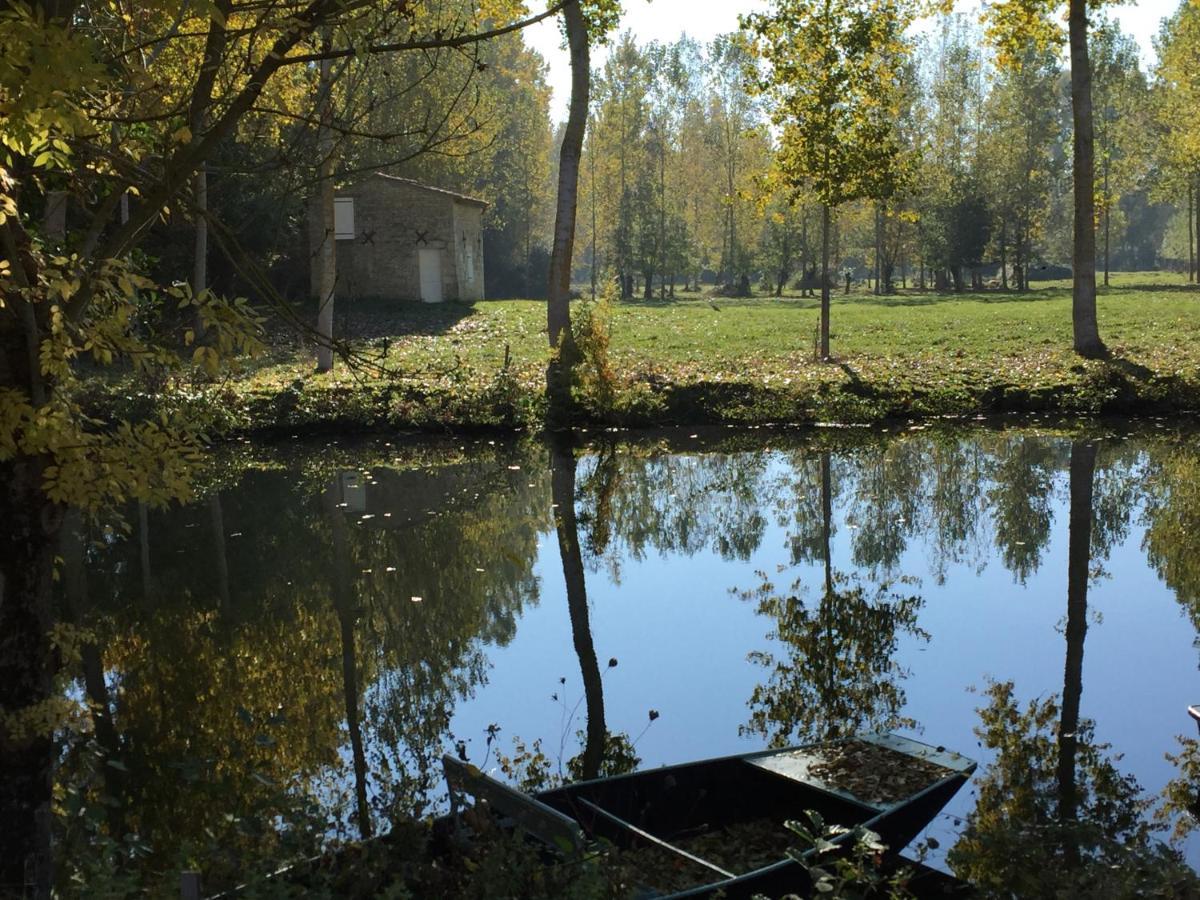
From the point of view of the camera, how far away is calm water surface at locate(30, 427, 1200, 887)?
6836mm

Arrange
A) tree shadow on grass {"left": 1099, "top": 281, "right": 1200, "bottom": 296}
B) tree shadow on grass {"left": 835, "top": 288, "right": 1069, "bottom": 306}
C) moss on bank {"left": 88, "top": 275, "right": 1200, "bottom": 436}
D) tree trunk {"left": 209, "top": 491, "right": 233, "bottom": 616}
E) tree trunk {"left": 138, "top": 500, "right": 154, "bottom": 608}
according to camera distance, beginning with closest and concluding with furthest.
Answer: tree trunk {"left": 209, "top": 491, "right": 233, "bottom": 616}, tree trunk {"left": 138, "top": 500, "right": 154, "bottom": 608}, moss on bank {"left": 88, "top": 275, "right": 1200, "bottom": 436}, tree shadow on grass {"left": 835, "top": 288, "right": 1069, "bottom": 306}, tree shadow on grass {"left": 1099, "top": 281, "right": 1200, "bottom": 296}

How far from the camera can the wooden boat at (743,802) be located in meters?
5.36

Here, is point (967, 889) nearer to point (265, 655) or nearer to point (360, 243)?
point (265, 655)

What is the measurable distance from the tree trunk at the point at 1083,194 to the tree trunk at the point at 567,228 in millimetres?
9257

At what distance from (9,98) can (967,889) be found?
5.13 m

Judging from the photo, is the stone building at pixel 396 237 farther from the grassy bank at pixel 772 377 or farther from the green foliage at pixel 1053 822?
the green foliage at pixel 1053 822

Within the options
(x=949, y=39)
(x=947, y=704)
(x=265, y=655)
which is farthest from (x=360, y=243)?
(x=949, y=39)

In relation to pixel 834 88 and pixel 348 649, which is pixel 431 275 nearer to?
pixel 834 88

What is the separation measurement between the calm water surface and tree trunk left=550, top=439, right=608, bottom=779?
0.05 metres

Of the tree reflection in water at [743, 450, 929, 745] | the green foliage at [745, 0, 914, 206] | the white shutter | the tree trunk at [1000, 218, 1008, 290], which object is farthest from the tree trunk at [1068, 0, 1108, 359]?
the tree trunk at [1000, 218, 1008, 290]

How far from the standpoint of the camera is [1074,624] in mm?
10039

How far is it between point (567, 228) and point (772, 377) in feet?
15.7

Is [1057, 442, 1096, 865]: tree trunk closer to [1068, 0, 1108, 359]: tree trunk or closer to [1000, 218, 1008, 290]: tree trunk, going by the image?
[1068, 0, 1108, 359]: tree trunk

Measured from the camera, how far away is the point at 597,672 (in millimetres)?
9203
